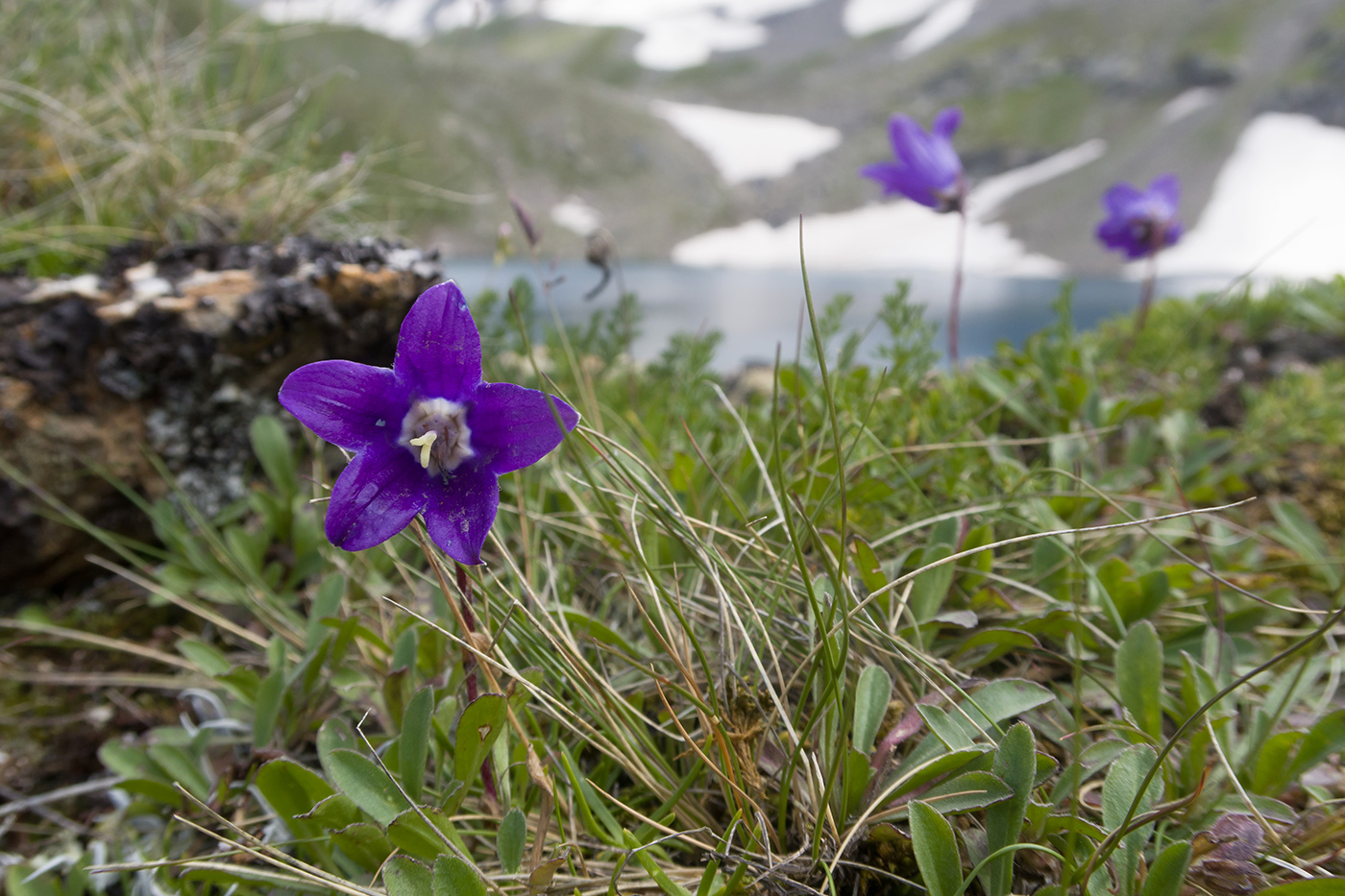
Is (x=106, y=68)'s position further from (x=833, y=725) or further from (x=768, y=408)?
(x=833, y=725)

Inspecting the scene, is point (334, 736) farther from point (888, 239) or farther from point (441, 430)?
point (888, 239)

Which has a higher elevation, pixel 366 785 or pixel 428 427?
pixel 428 427

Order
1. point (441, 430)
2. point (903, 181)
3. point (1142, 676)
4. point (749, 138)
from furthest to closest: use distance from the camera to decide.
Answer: point (749, 138) < point (903, 181) < point (1142, 676) < point (441, 430)

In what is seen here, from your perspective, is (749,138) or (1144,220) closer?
(1144,220)

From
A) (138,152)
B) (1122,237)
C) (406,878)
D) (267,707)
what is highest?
(138,152)

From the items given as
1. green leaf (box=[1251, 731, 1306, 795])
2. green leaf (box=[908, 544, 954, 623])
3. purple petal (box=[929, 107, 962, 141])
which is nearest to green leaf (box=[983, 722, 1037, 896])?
green leaf (box=[908, 544, 954, 623])

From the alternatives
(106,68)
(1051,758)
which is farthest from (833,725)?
(106,68)

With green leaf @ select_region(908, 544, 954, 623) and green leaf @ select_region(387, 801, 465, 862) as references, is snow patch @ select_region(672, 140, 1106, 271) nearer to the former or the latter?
green leaf @ select_region(908, 544, 954, 623)

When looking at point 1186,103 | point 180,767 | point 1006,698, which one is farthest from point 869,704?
point 1186,103

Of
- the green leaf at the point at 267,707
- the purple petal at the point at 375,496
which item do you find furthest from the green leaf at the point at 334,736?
the purple petal at the point at 375,496
